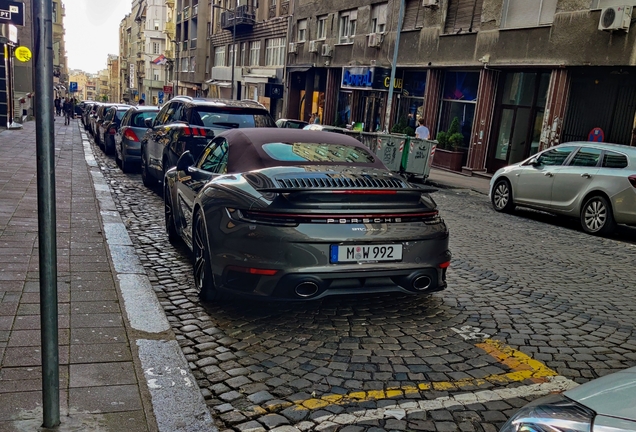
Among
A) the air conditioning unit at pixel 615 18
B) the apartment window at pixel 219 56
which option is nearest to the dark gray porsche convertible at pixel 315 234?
the air conditioning unit at pixel 615 18

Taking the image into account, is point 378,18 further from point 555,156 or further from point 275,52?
point 555,156

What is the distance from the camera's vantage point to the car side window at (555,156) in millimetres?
11155

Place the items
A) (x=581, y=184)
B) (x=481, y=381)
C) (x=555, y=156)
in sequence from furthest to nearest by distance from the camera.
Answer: (x=555, y=156) → (x=581, y=184) → (x=481, y=381)

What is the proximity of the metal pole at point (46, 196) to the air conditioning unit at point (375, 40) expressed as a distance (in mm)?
Result: 24870

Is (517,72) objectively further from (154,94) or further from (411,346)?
(154,94)

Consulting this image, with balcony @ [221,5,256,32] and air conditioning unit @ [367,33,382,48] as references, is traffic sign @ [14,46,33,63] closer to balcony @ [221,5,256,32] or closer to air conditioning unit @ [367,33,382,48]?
air conditioning unit @ [367,33,382,48]

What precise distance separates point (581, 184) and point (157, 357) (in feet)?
29.2

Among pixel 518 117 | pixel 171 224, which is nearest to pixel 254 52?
pixel 518 117

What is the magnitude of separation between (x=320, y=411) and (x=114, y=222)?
570 centimetres

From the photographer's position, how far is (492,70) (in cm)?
1994

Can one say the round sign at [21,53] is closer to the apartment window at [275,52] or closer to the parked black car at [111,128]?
the parked black car at [111,128]

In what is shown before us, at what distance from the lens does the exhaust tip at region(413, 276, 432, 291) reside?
4628 millimetres

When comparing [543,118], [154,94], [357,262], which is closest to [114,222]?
[357,262]

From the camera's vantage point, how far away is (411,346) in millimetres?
4344
